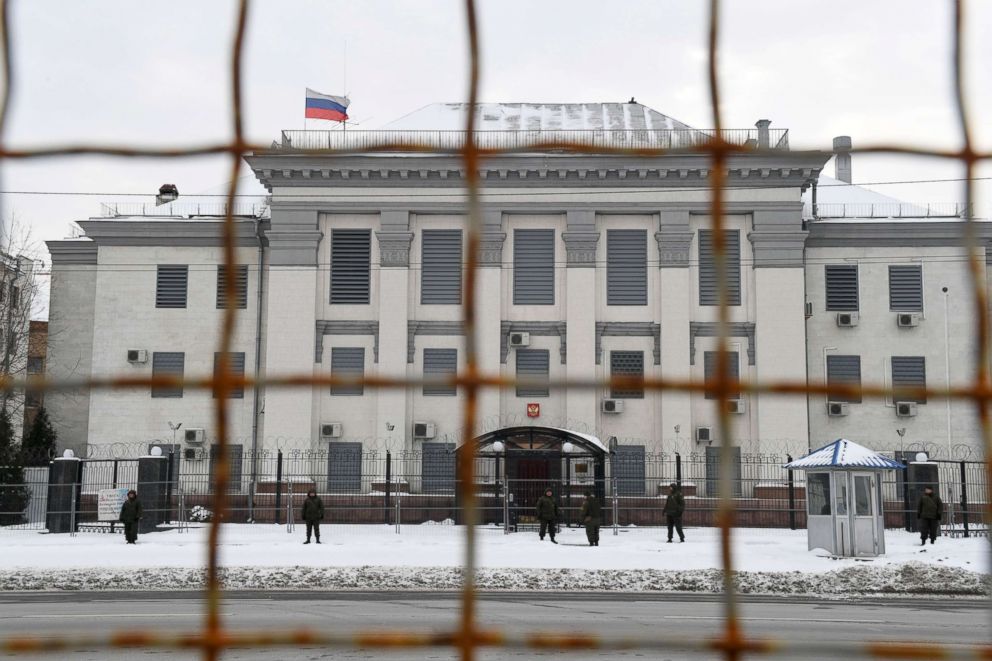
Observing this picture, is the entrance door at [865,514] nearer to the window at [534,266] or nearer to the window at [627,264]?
the window at [627,264]

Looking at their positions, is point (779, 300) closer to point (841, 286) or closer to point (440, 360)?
point (841, 286)

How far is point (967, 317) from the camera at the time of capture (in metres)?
36.2

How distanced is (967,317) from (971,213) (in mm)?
36829

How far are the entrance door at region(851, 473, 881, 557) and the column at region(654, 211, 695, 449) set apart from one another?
1174 centimetres

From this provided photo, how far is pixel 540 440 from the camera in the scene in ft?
101

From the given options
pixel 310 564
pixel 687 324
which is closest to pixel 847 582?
pixel 310 564

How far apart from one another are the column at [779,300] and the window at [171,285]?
19.1m

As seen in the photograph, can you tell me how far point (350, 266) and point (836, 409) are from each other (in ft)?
54.9

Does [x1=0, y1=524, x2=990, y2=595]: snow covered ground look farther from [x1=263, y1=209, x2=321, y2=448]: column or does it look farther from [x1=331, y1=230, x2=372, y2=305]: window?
[x1=331, y1=230, x2=372, y2=305]: window

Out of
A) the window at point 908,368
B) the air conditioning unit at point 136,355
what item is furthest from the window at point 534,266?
the air conditioning unit at point 136,355

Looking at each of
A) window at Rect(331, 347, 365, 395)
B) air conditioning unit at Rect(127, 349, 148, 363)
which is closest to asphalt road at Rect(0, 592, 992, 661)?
window at Rect(331, 347, 365, 395)

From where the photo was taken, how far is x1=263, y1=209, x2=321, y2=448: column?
35.2 metres

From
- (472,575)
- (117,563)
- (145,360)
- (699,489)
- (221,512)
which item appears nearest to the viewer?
(472,575)

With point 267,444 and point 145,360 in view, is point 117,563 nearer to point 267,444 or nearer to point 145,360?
point 267,444
